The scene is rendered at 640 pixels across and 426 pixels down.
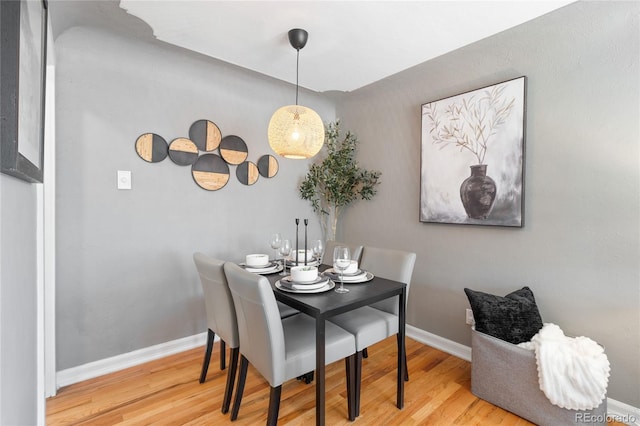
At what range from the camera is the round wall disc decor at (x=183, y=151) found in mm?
2518

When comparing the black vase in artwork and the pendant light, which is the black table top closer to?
the pendant light

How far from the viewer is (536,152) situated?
212 cm

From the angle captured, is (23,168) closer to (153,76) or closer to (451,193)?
(153,76)

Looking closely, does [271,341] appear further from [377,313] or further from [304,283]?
[377,313]

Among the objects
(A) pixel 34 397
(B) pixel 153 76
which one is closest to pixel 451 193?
(B) pixel 153 76

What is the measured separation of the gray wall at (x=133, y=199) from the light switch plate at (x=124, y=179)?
4 centimetres

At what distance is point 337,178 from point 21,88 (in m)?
2.66

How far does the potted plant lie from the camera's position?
3291mm

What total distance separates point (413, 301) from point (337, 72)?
2.16 m

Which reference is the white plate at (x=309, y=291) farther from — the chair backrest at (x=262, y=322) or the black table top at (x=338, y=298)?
the chair backrest at (x=262, y=322)

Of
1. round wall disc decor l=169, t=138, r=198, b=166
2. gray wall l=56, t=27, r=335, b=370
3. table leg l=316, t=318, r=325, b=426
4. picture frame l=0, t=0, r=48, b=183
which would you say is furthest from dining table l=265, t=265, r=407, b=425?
round wall disc decor l=169, t=138, r=198, b=166

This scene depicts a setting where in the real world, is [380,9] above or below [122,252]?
above

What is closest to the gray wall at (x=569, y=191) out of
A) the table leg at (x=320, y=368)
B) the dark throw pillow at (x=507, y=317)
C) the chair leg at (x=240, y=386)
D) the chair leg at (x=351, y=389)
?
the dark throw pillow at (x=507, y=317)

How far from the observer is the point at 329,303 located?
1562 mm
